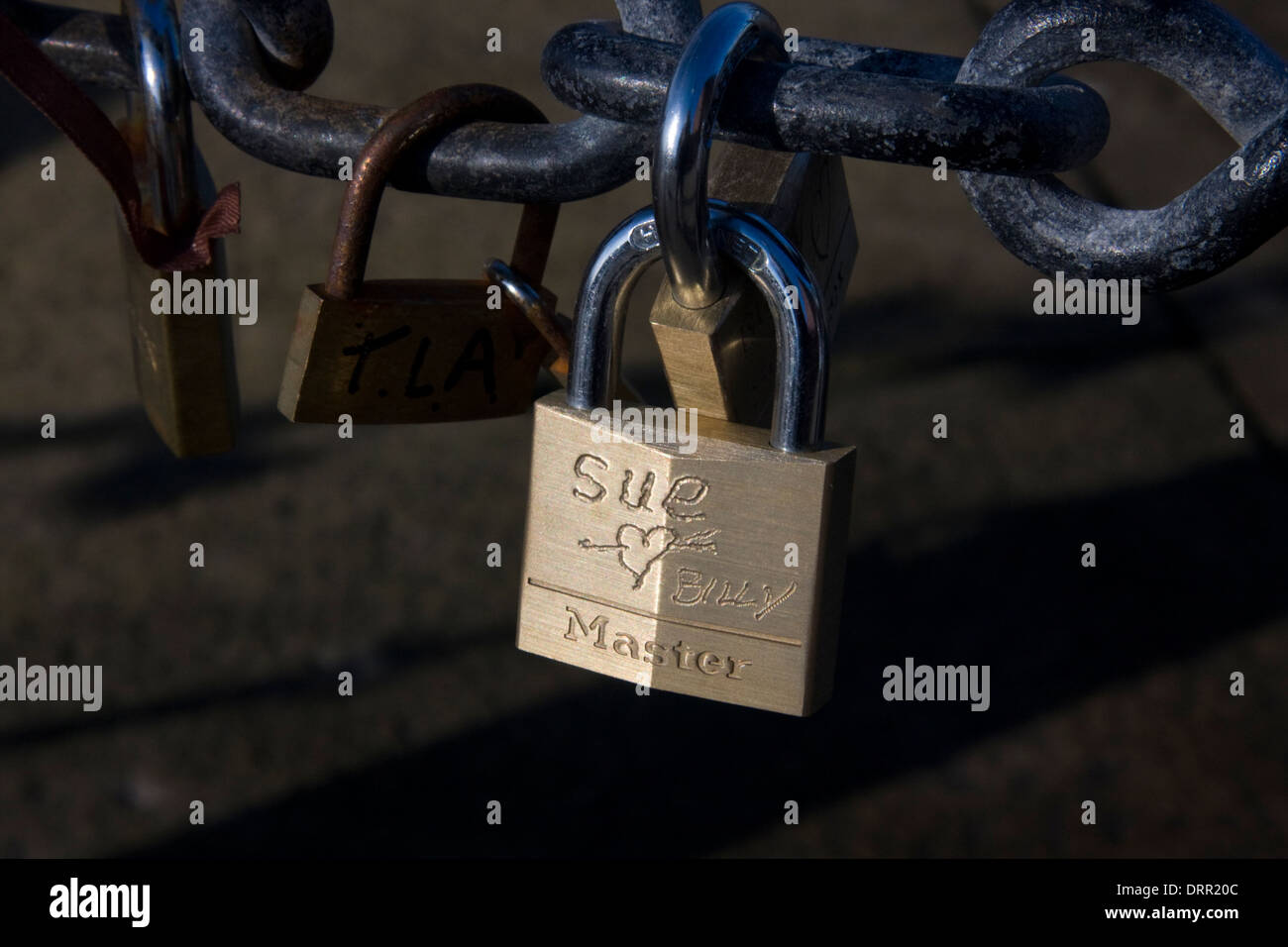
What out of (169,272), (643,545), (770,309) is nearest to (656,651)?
(643,545)

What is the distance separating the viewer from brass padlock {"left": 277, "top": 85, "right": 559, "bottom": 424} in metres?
0.70

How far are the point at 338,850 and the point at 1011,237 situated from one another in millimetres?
1791

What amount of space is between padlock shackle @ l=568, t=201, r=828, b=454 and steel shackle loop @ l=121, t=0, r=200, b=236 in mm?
202

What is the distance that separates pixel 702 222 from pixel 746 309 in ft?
0.37

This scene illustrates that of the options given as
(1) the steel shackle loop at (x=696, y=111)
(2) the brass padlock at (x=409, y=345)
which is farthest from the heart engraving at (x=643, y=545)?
(1) the steel shackle loop at (x=696, y=111)

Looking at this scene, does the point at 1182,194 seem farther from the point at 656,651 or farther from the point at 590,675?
the point at 590,675

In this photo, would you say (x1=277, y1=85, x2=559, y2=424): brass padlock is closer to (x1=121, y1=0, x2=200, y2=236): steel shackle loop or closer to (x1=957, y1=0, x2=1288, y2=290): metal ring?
(x1=121, y1=0, x2=200, y2=236): steel shackle loop

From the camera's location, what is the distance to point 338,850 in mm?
2021

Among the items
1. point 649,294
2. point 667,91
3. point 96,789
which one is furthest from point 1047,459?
point 667,91

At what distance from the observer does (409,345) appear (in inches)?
28.5

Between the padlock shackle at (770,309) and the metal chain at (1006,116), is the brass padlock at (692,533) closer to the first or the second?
the padlock shackle at (770,309)

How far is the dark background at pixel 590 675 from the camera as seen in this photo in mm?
2111

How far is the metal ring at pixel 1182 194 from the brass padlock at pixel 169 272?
354mm

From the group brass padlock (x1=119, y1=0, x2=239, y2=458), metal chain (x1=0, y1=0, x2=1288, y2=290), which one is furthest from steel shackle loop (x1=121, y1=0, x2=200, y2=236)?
metal chain (x1=0, y1=0, x2=1288, y2=290)
